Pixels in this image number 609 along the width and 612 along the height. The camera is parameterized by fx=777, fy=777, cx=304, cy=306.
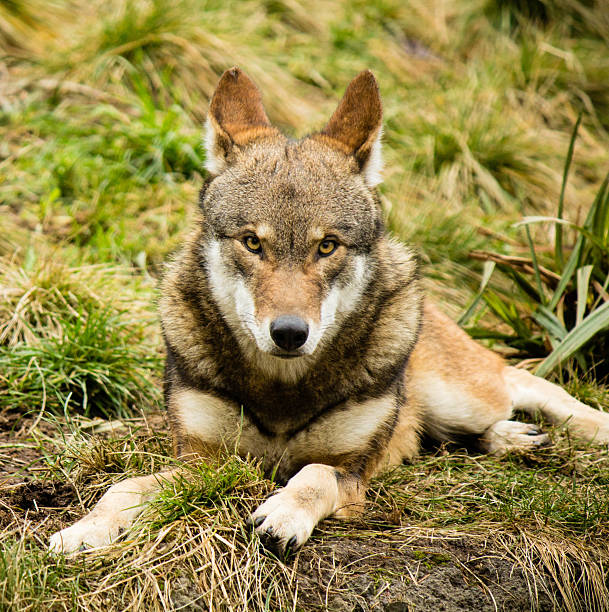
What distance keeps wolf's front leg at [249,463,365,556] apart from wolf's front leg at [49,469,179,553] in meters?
0.48

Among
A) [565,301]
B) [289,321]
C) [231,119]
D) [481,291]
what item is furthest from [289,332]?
[565,301]

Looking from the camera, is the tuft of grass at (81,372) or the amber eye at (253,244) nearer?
the amber eye at (253,244)

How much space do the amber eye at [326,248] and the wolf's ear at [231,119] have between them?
2.27 feet

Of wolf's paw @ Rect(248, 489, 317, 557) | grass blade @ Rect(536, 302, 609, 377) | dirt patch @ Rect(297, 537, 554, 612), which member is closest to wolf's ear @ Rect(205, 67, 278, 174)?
wolf's paw @ Rect(248, 489, 317, 557)

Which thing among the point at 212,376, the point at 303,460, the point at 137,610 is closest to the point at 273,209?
the point at 212,376

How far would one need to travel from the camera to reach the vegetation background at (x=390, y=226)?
125 inches

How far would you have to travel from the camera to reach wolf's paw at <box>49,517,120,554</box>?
10.1 feet

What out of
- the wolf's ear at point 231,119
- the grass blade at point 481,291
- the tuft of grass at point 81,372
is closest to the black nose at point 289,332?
the wolf's ear at point 231,119

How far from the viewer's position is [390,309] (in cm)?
397

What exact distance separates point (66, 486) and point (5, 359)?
1195mm

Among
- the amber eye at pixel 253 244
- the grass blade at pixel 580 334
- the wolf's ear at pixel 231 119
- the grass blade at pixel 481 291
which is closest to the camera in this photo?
the amber eye at pixel 253 244

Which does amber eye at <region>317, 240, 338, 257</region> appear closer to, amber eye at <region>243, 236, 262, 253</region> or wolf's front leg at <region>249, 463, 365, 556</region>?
amber eye at <region>243, 236, 262, 253</region>

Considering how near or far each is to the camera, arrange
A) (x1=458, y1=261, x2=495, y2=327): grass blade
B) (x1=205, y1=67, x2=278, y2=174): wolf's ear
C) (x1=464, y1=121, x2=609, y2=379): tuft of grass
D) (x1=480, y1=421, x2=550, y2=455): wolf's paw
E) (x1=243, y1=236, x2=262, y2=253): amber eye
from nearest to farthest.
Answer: (x1=243, y1=236, x2=262, y2=253): amber eye < (x1=205, y1=67, x2=278, y2=174): wolf's ear < (x1=480, y1=421, x2=550, y2=455): wolf's paw < (x1=464, y1=121, x2=609, y2=379): tuft of grass < (x1=458, y1=261, x2=495, y2=327): grass blade

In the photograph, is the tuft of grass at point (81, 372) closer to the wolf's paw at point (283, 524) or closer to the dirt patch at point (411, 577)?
the wolf's paw at point (283, 524)
